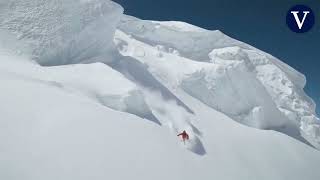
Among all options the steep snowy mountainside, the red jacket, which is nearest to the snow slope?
the steep snowy mountainside

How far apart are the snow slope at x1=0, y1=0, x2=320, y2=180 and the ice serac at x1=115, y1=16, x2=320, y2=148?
2.6 inches

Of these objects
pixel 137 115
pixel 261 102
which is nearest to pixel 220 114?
pixel 261 102

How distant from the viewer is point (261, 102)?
21156mm

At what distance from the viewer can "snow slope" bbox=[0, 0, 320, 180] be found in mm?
11234

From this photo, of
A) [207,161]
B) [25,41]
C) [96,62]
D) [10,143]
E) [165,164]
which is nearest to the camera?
[10,143]

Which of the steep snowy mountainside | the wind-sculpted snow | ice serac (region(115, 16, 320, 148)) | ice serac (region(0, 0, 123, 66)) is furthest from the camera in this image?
the wind-sculpted snow

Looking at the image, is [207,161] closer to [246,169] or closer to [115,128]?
[246,169]

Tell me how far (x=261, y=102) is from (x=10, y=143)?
14399 millimetres

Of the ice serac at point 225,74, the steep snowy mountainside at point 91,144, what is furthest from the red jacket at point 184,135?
the ice serac at point 225,74

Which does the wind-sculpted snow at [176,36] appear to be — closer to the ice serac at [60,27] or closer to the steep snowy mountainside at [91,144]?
the ice serac at [60,27]

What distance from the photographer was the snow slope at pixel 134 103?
11.2 m

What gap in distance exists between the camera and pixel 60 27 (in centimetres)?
1669

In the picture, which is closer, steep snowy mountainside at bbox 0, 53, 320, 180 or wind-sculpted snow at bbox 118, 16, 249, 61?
steep snowy mountainside at bbox 0, 53, 320, 180

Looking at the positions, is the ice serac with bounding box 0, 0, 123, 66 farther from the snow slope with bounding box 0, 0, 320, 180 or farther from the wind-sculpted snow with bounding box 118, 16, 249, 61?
the wind-sculpted snow with bounding box 118, 16, 249, 61
